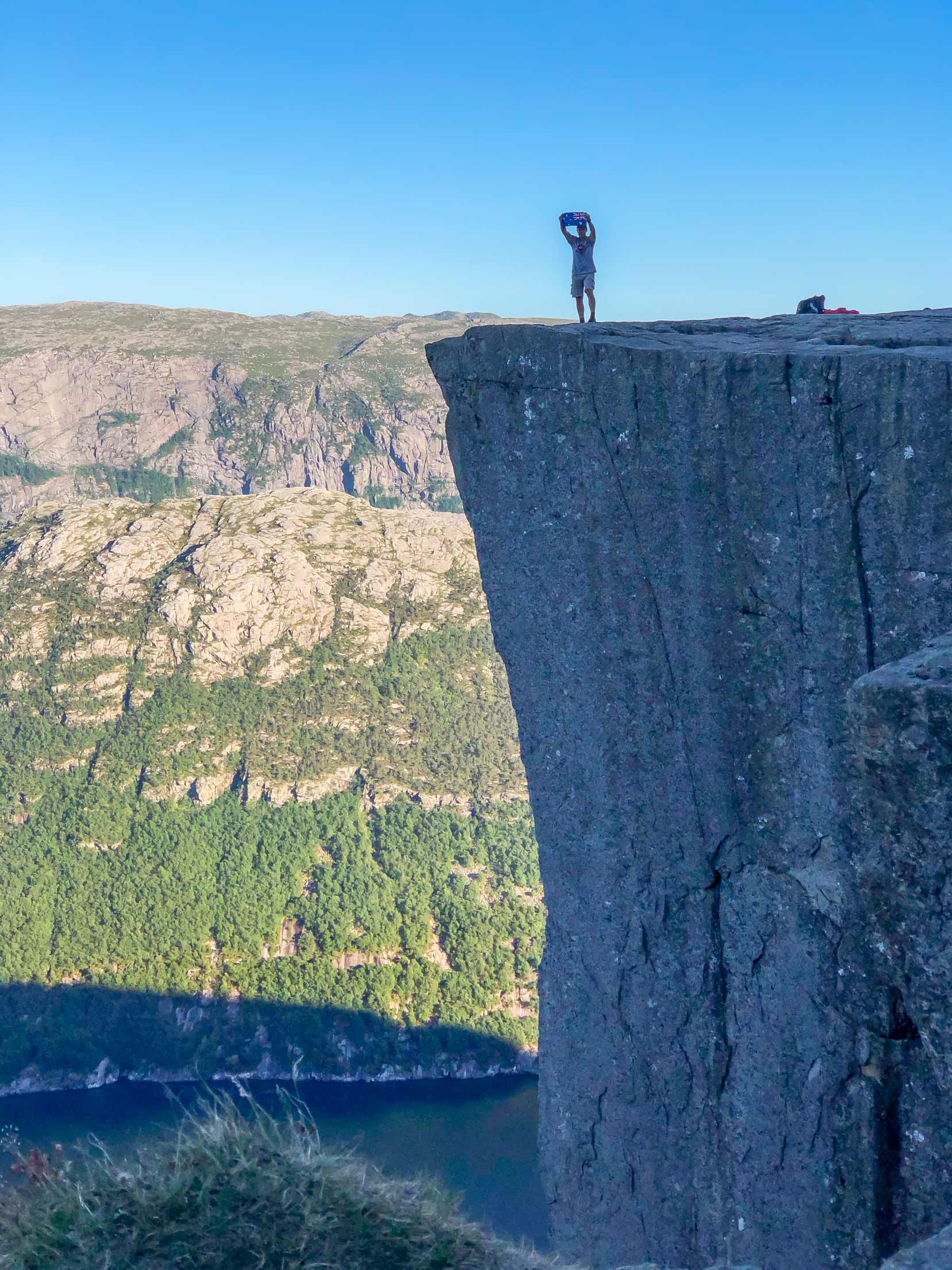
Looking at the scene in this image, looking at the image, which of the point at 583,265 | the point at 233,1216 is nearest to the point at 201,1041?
the point at 583,265

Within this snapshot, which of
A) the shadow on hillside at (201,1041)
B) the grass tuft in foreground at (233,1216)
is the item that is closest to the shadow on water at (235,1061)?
the shadow on hillside at (201,1041)

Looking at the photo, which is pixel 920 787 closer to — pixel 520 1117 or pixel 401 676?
pixel 520 1117

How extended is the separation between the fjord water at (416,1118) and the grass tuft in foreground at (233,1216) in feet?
164

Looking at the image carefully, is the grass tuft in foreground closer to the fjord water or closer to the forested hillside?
the fjord water

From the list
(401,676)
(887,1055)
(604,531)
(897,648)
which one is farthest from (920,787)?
(401,676)

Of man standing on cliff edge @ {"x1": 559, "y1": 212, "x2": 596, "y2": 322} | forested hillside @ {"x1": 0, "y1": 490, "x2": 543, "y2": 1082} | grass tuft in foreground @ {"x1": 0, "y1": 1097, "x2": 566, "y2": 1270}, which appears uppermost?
man standing on cliff edge @ {"x1": 559, "y1": 212, "x2": 596, "y2": 322}

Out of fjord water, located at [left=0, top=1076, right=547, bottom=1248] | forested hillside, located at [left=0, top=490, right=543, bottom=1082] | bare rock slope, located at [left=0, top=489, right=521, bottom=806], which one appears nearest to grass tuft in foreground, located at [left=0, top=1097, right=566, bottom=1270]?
fjord water, located at [left=0, top=1076, right=547, bottom=1248]

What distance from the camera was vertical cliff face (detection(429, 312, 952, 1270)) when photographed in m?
8.02

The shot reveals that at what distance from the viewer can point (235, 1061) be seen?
72125 millimetres

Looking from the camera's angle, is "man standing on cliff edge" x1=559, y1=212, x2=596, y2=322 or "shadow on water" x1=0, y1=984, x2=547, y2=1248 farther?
"shadow on water" x1=0, y1=984, x2=547, y2=1248

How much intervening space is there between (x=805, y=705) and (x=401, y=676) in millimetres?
92215

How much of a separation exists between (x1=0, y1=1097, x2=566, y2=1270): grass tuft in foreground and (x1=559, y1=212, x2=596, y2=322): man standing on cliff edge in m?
10.0

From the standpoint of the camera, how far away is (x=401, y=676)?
100 m

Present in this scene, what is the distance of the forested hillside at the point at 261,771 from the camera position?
3095 inches
